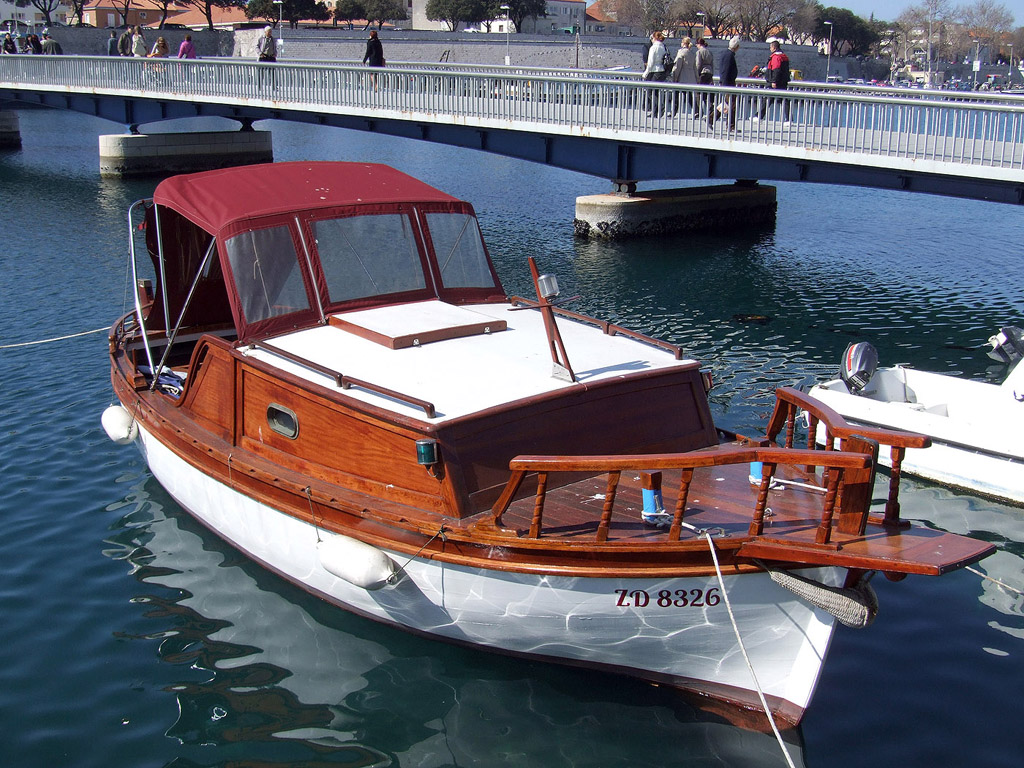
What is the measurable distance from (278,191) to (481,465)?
13.6 feet

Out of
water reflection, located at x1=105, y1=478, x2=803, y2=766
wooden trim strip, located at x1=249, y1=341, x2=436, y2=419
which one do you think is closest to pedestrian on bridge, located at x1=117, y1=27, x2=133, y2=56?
wooden trim strip, located at x1=249, y1=341, x2=436, y2=419

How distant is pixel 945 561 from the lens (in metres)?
6.43

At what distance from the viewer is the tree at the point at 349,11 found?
113m

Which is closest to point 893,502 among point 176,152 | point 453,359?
point 453,359

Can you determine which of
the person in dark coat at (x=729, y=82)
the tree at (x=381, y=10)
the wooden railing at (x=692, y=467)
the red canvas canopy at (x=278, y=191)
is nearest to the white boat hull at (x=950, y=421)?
the wooden railing at (x=692, y=467)

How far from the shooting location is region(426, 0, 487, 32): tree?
11538 centimetres

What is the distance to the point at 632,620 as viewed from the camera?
7492 millimetres

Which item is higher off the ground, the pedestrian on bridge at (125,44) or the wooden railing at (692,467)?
the pedestrian on bridge at (125,44)

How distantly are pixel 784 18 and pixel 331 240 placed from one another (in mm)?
124264

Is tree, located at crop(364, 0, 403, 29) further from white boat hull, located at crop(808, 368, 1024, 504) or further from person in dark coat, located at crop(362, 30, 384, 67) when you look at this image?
white boat hull, located at crop(808, 368, 1024, 504)

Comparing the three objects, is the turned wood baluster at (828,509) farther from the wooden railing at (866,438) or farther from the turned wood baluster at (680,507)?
the turned wood baluster at (680,507)

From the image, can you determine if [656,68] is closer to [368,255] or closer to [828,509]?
[368,255]

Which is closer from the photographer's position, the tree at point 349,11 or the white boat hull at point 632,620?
the white boat hull at point 632,620

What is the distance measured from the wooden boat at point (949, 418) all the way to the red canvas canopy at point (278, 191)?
21.4 ft
